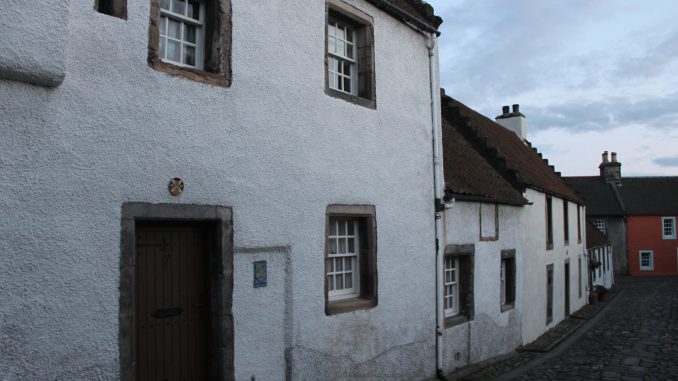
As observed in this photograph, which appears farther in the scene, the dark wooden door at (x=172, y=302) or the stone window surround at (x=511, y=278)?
the stone window surround at (x=511, y=278)

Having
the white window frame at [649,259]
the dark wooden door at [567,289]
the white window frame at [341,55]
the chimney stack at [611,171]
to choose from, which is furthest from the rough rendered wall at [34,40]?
the chimney stack at [611,171]

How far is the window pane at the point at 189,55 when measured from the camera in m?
6.12

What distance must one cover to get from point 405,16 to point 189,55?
4302 millimetres

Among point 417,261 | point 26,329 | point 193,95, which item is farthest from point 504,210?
point 26,329

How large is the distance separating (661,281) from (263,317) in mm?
36182

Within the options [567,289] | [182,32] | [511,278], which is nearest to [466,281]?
[511,278]

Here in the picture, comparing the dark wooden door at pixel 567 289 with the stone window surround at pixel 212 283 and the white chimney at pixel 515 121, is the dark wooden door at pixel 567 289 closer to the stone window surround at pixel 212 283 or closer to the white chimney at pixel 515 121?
the white chimney at pixel 515 121

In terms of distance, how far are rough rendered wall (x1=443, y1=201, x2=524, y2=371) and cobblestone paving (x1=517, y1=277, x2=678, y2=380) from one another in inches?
42.2

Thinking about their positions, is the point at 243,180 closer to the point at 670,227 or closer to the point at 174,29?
the point at 174,29

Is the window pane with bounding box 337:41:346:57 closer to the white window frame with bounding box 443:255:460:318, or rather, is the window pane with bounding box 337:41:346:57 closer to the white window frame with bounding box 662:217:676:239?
the white window frame with bounding box 443:255:460:318

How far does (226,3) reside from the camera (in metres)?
6.20

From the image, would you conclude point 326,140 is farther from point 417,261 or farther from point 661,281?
point 661,281

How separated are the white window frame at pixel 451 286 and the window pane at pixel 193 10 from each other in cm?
654

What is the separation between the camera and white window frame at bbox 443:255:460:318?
10820 millimetres
